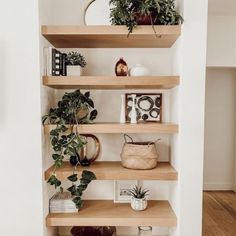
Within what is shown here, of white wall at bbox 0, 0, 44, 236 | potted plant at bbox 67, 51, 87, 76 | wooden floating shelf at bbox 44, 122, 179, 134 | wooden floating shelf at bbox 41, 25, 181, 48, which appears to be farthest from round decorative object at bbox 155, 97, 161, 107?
white wall at bbox 0, 0, 44, 236

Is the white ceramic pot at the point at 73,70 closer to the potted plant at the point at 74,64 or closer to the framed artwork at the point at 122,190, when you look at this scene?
the potted plant at the point at 74,64

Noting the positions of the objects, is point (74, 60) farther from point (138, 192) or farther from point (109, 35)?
point (138, 192)

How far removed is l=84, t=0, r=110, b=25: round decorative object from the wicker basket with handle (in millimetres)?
1036

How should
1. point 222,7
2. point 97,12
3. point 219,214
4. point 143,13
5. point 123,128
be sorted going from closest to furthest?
1. point 143,13
2. point 123,128
3. point 97,12
4. point 222,7
5. point 219,214

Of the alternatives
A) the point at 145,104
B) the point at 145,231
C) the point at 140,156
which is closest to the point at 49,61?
the point at 145,104

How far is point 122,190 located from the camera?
221 centimetres

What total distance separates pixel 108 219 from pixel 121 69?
1138 millimetres

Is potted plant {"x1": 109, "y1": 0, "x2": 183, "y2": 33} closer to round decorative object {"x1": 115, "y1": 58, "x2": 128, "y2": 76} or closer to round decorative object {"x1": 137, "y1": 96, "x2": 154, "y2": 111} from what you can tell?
round decorative object {"x1": 115, "y1": 58, "x2": 128, "y2": 76}

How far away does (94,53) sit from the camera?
221 cm

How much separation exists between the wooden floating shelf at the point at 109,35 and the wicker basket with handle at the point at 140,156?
811 mm

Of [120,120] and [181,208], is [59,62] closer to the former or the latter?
[120,120]

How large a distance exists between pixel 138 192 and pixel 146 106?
2.35 ft

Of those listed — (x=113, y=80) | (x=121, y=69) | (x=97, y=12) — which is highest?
(x=97, y=12)

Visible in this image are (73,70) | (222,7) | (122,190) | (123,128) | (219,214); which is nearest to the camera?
(123,128)
